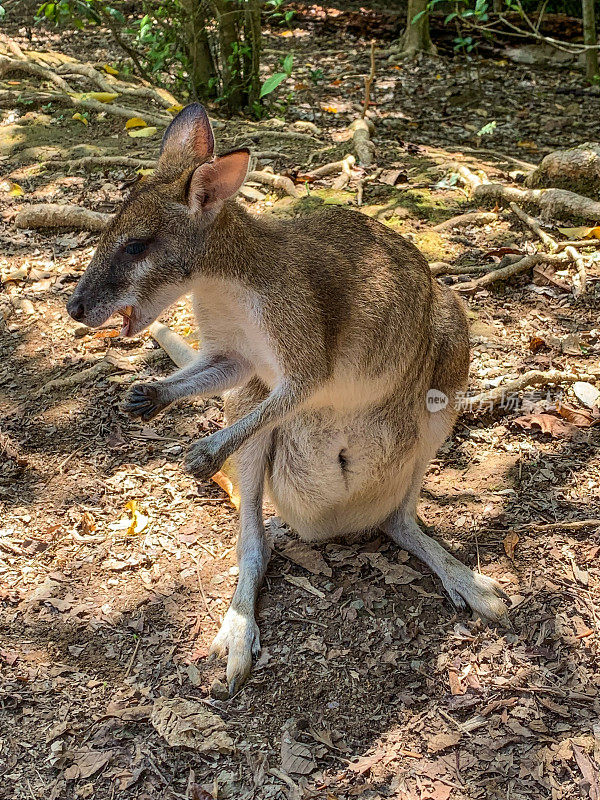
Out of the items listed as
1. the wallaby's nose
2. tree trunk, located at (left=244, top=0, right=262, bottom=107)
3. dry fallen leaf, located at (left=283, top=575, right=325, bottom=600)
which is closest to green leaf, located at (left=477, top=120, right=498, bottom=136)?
tree trunk, located at (left=244, top=0, right=262, bottom=107)

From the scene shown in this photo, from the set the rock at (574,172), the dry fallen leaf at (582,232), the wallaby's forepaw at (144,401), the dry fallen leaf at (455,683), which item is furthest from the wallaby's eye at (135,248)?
the rock at (574,172)

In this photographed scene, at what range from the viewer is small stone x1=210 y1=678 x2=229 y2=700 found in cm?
295

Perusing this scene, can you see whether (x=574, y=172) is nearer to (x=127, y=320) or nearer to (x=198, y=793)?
(x=127, y=320)

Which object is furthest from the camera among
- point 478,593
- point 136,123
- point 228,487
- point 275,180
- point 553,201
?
point 136,123

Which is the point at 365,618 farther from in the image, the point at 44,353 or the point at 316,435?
the point at 44,353

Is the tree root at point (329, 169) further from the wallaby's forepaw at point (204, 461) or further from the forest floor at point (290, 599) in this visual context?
the wallaby's forepaw at point (204, 461)

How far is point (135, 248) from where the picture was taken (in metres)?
2.81

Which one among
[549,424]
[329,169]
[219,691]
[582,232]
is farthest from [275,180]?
[219,691]

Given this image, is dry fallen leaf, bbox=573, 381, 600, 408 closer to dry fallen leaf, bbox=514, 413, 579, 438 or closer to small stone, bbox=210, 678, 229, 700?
dry fallen leaf, bbox=514, 413, 579, 438

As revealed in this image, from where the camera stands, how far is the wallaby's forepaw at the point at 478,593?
124 inches

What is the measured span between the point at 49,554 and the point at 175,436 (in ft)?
3.13

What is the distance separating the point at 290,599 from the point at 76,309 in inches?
55.1

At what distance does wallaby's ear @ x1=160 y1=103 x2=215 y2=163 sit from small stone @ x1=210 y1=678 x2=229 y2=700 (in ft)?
6.01

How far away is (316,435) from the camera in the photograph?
10.8 feet
